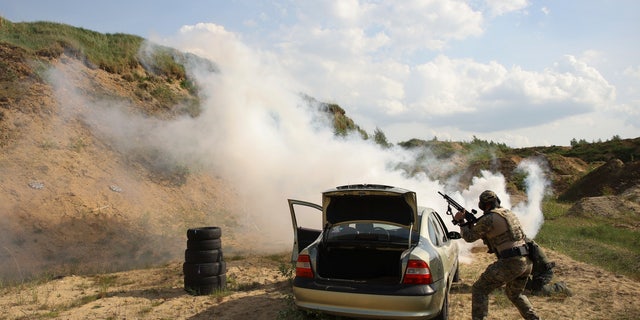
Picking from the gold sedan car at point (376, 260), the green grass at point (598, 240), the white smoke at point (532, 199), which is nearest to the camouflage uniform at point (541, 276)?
the gold sedan car at point (376, 260)

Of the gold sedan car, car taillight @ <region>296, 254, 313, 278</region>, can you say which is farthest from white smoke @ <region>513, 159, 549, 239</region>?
car taillight @ <region>296, 254, 313, 278</region>

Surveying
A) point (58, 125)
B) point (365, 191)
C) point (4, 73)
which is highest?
point (4, 73)

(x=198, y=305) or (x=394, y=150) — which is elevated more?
(x=394, y=150)

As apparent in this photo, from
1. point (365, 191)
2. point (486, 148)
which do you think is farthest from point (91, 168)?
point (486, 148)

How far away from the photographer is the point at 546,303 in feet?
20.8

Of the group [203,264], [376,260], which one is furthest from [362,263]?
[203,264]

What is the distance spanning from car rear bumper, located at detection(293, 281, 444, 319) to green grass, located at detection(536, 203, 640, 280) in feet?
19.4

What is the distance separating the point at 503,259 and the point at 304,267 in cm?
225

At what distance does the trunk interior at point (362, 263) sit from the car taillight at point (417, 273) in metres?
0.80

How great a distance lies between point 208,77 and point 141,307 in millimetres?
14488

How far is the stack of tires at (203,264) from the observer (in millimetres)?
6969

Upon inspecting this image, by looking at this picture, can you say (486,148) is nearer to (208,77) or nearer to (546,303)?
(208,77)

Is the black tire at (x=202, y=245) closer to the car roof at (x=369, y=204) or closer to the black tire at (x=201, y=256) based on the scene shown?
the black tire at (x=201, y=256)

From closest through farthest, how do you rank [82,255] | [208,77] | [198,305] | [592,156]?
[198,305] < [82,255] < [208,77] < [592,156]
